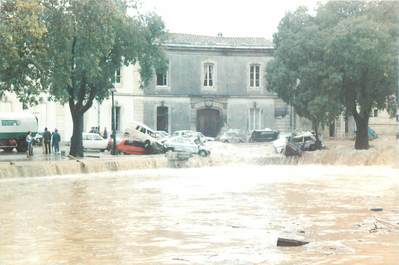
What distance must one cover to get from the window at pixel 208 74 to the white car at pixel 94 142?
15820 mm

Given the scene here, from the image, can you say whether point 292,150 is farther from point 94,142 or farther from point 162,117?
point 162,117

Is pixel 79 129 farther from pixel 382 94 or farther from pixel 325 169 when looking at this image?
pixel 382 94

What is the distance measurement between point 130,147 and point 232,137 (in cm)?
1431

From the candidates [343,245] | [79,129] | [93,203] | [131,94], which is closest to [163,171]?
[79,129]

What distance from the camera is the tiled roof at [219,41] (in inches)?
2304

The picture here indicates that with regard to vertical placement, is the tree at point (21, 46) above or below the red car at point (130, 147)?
above

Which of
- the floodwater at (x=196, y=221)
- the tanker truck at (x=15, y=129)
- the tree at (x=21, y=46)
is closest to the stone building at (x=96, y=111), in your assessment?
the tanker truck at (x=15, y=129)

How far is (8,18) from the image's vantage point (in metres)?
25.9

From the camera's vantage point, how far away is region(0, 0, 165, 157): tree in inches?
1212

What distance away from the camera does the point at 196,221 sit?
16.9 meters

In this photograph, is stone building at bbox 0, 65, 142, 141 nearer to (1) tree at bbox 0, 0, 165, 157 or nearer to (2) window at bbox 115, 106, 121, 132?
(2) window at bbox 115, 106, 121, 132

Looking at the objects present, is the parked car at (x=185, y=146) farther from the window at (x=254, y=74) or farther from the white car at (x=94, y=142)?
the window at (x=254, y=74)

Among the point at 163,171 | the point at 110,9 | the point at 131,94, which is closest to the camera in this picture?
the point at 110,9

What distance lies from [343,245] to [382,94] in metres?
28.6
